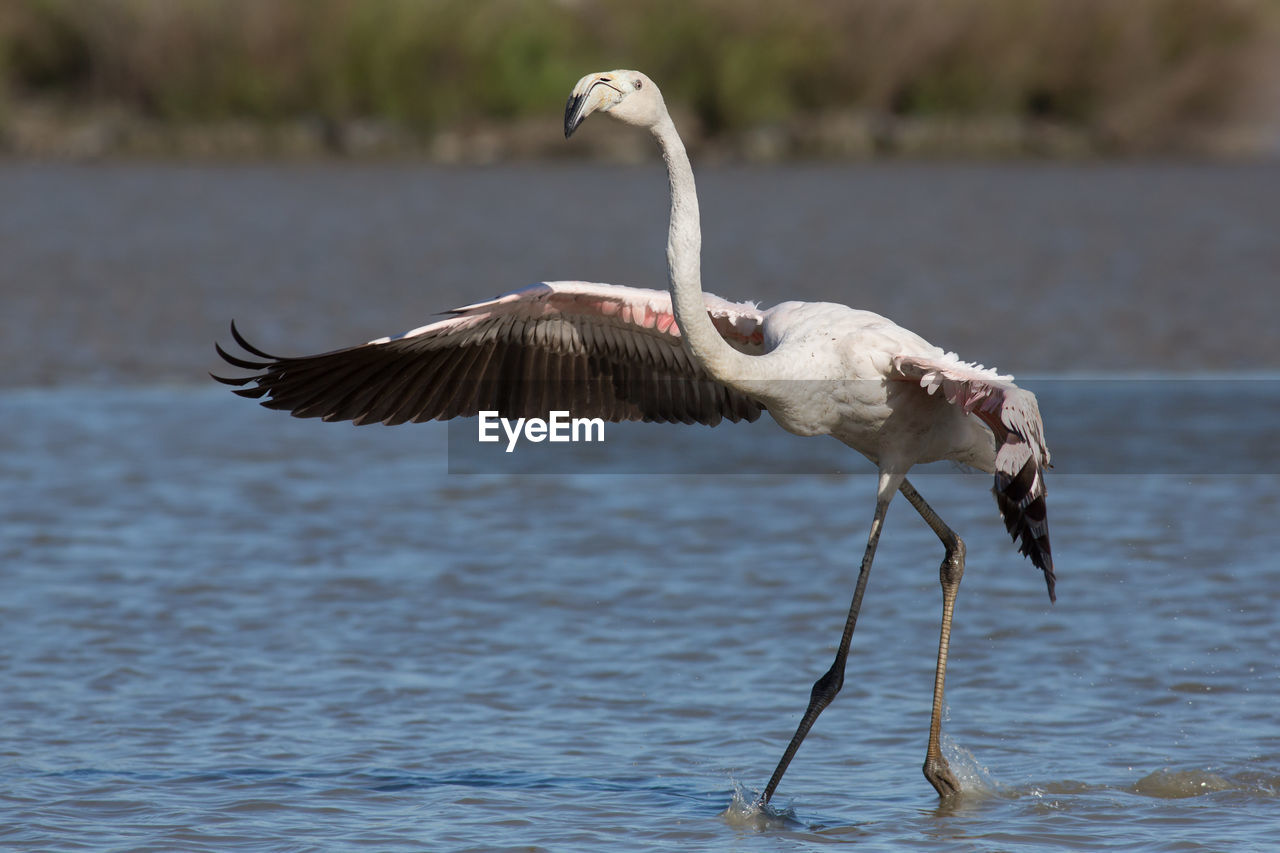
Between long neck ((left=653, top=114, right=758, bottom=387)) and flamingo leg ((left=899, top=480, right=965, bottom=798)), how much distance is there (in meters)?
1.02

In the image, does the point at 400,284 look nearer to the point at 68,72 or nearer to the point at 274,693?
the point at 274,693

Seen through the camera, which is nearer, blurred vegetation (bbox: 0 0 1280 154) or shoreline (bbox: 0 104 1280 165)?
shoreline (bbox: 0 104 1280 165)

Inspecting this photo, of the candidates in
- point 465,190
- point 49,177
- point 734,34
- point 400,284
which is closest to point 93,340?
point 400,284

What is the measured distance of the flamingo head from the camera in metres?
5.54

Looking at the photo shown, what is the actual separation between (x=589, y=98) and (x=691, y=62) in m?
43.3

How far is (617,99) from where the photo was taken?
223 inches

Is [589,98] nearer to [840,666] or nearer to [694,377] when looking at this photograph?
[694,377]

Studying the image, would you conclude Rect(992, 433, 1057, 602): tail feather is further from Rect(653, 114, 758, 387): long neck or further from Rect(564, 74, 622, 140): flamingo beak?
Rect(564, 74, 622, 140): flamingo beak

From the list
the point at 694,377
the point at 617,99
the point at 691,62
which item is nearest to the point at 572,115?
the point at 617,99

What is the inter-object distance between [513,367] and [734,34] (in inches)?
1666

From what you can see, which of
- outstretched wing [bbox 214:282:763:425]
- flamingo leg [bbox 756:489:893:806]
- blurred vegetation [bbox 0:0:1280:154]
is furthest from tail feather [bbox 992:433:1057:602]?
blurred vegetation [bbox 0:0:1280:154]

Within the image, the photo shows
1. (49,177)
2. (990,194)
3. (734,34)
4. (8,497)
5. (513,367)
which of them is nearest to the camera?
(513,367)

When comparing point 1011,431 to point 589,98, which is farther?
point 1011,431

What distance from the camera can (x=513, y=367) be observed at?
23.6 ft
